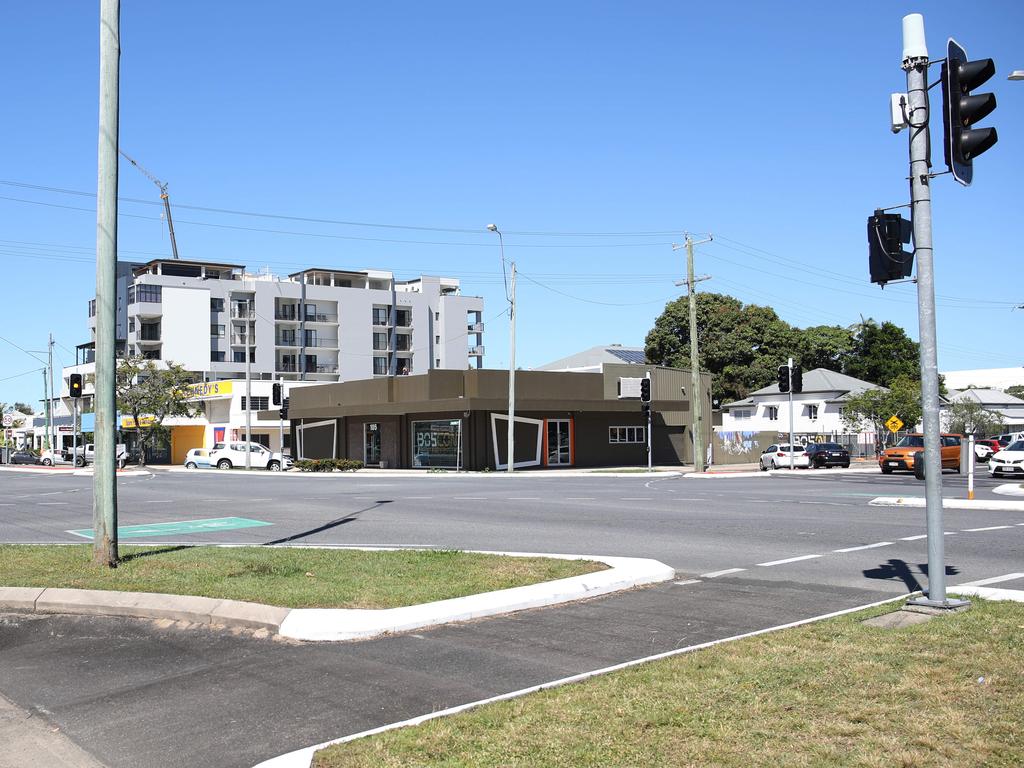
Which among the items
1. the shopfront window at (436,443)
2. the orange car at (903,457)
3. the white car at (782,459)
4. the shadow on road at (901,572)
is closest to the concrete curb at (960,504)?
the shadow on road at (901,572)

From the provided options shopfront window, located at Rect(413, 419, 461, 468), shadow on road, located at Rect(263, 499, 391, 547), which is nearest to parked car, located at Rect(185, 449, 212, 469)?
shopfront window, located at Rect(413, 419, 461, 468)

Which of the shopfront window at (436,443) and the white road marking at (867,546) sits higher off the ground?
the shopfront window at (436,443)

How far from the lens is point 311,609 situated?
28.8 feet

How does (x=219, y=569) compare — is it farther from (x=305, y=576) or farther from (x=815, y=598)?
(x=815, y=598)

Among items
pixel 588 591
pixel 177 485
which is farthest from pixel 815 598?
pixel 177 485

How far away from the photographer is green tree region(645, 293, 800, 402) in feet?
268

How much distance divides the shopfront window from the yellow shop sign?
2250 centimetres

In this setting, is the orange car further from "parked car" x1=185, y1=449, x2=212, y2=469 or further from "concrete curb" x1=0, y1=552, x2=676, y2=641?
"parked car" x1=185, y1=449, x2=212, y2=469

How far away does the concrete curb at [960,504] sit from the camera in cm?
2016

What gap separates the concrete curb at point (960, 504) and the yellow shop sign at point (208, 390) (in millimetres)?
53894

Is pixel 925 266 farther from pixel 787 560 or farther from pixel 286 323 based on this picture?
pixel 286 323

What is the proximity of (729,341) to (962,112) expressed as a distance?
74.8m

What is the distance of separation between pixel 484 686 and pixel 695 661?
151cm

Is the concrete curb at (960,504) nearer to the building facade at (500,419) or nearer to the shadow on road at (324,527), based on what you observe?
the shadow on road at (324,527)
